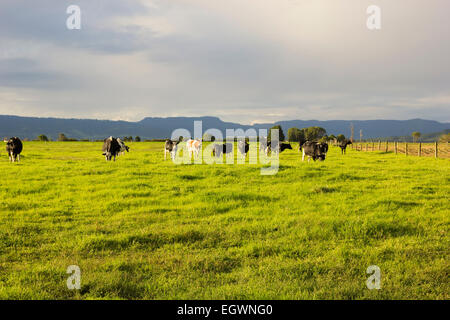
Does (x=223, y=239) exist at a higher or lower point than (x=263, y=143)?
lower

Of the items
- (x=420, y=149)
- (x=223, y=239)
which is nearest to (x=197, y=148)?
(x=223, y=239)

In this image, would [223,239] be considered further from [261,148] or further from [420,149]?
[420,149]

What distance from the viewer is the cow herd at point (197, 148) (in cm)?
2739

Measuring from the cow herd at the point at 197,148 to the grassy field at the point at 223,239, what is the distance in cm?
1156

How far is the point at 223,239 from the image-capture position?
8672 mm

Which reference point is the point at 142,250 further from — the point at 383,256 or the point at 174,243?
the point at 383,256

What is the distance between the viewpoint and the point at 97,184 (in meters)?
15.6

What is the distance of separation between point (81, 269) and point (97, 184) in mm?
9434

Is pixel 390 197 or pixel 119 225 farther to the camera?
pixel 390 197

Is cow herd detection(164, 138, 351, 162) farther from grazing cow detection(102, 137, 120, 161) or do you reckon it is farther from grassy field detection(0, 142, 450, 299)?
grassy field detection(0, 142, 450, 299)

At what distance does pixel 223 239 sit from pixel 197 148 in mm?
25277

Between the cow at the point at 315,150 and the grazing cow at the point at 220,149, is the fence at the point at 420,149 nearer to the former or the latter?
the cow at the point at 315,150

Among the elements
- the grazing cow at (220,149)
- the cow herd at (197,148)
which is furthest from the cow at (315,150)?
the grazing cow at (220,149)
